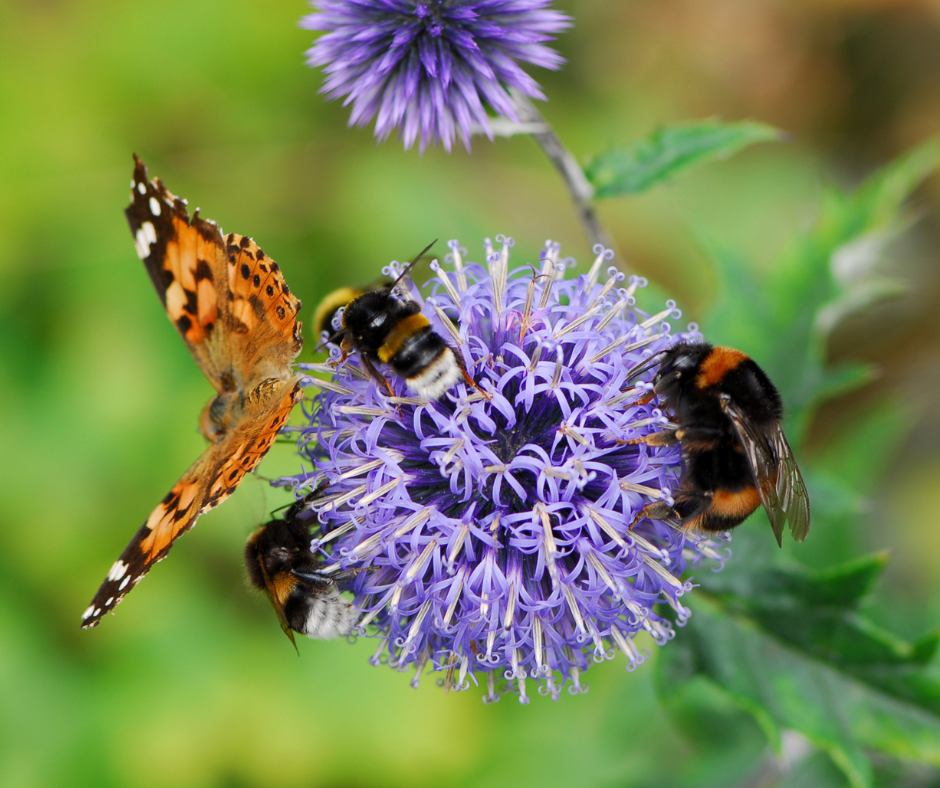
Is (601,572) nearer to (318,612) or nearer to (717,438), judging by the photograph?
(717,438)

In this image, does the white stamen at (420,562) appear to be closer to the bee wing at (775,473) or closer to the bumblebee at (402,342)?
the bumblebee at (402,342)

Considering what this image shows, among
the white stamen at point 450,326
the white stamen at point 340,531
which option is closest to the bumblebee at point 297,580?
the white stamen at point 340,531

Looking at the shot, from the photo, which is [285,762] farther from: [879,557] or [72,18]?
[72,18]

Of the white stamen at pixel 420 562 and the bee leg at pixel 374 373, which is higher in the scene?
the bee leg at pixel 374 373

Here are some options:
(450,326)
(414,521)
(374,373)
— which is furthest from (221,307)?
(414,521)

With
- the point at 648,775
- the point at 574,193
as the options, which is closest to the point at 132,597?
the point at 648,775
